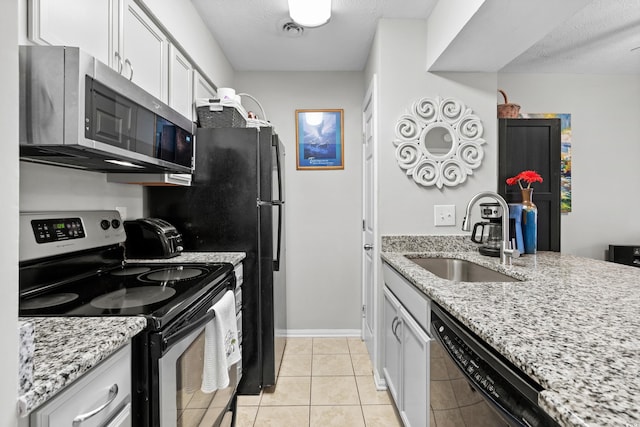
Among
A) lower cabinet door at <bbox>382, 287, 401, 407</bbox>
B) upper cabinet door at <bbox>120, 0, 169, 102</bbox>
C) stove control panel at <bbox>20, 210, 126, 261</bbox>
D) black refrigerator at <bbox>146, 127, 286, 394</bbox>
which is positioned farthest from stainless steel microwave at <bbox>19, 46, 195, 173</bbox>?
lower cabinet door at <bbox>382, 287, 401, 407</bbox>

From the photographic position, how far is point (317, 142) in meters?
3.18

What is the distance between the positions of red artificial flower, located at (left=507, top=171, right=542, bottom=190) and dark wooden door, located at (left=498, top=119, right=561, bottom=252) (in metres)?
0.09

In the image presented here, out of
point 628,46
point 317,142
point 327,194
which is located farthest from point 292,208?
point 628,46

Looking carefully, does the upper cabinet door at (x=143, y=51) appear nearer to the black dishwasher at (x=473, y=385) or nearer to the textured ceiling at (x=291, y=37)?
the textured ceiling at (x=291, y=37)

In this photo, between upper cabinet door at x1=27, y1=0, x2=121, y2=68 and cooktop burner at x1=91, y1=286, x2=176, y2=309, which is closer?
upper cabinet door at x1=27, y1=0, x2=121, y2=68

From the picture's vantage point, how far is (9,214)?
524 mm

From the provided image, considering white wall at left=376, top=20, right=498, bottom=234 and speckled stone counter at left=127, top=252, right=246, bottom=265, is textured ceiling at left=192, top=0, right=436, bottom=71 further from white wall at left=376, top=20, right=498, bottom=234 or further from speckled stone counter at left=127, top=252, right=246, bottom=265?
speckled stone counter at left=127, top=252, right=246, bottom=265

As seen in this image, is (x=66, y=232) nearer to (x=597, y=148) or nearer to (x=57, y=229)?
(x=57, y=229)

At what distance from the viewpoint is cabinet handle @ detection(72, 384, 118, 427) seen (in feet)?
2.36

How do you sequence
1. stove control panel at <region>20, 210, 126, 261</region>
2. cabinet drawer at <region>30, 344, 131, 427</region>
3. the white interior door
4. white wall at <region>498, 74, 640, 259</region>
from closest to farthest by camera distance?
1. cabinet drawer at <region>30, 344, 131, 427</region>
2. stove control panel at <region>20, 210, 126, 261</region>
3. the white interior door
4. white wall at <region>498, 74, 640, 259</region>

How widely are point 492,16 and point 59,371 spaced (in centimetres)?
202

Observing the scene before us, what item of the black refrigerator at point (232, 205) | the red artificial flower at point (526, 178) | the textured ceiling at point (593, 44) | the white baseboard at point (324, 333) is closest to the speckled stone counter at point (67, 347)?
the black refrigerator at point (232, 205)

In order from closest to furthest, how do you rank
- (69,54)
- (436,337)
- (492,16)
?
1. (69,54)
2. (436,337)
3. (492,16)

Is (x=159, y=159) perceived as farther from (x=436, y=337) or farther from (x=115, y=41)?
(x=436, y=337)
